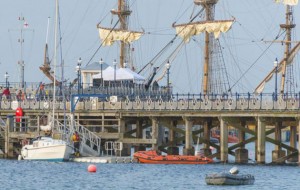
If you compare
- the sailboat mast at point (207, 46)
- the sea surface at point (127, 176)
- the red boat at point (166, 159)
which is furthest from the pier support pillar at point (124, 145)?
the sailboat mast at point (207, 46)

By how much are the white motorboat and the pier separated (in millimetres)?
5170

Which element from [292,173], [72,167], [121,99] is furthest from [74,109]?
[292,173]

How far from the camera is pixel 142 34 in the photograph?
161125mm

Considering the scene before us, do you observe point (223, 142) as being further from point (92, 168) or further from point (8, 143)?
point (8, 143)

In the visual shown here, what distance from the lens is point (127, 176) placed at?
341 feet

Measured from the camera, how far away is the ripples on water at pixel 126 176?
3814 inches

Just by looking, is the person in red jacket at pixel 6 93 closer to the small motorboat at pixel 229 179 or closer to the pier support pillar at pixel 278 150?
the pier support pillar at pixel 278 150

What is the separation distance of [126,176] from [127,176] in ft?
0.32

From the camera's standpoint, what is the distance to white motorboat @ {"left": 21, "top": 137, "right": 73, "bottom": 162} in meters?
118

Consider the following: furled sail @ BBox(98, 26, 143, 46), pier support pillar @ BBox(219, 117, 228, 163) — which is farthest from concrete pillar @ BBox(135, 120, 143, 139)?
furled sail @ BBox(98, 26, 143, 46)

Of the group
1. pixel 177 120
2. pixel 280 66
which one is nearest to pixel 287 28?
pixel 280 66

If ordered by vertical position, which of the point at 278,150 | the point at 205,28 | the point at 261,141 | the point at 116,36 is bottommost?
the point at 278,150

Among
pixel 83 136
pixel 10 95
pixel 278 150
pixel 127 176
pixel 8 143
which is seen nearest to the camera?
pixel 127 176

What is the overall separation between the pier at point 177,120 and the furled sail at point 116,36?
26.9 m
